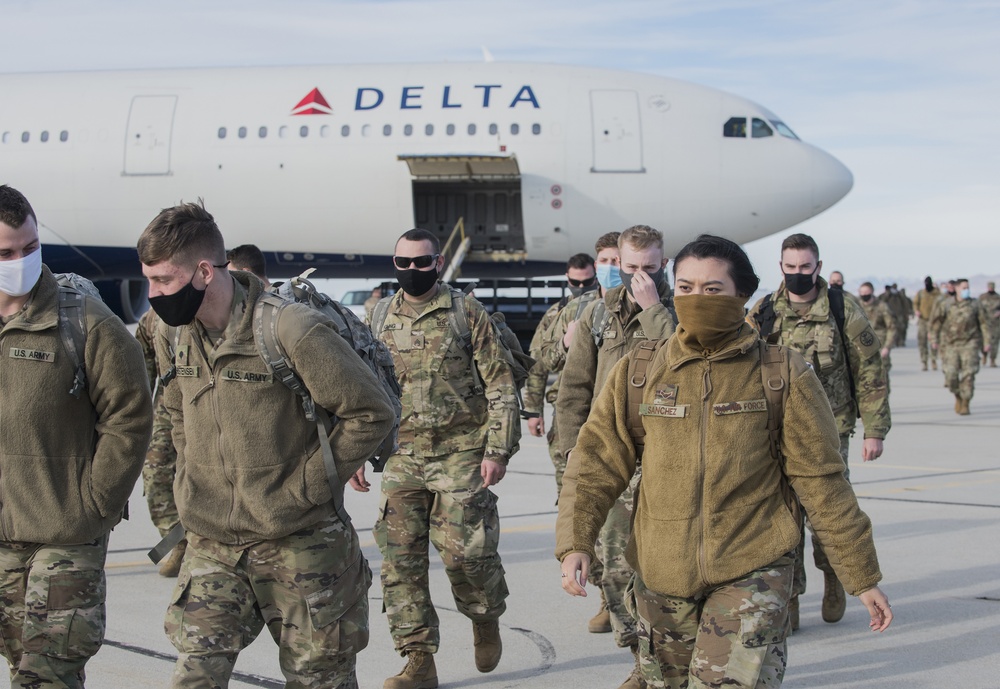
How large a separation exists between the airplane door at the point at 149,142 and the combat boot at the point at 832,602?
16993 millimetres

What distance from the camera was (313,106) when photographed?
20.5 m

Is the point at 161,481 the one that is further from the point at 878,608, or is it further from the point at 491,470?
the point at 878,608

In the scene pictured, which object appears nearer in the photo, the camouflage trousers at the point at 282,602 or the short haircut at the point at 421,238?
the camouflage trousers at the point at 282,602

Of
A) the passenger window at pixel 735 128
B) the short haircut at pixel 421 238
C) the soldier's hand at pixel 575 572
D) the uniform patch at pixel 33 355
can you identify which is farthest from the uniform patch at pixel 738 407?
the passenger window at pixel 735 128

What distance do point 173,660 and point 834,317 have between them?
12.2ft

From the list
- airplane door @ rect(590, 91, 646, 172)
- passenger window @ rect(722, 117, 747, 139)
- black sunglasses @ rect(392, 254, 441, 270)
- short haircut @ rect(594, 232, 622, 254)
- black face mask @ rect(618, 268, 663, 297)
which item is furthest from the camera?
passenger window @ rect(722, 117, 747, 139)

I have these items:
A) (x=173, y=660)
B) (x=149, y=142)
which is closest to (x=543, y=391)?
(x=173, y=660)

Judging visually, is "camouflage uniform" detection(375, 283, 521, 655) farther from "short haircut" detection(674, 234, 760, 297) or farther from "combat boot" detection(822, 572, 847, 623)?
"short haircut" detection(674, 234, 760, 297)

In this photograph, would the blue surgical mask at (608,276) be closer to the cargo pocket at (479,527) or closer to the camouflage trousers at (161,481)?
the cargo pocket at (479,527)

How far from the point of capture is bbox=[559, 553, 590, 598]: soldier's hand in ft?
10.3

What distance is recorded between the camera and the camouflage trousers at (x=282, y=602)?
338 cm

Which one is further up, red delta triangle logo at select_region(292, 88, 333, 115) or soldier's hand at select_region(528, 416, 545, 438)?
red delta triangle logo at select_region(292, 88, 333, 115)

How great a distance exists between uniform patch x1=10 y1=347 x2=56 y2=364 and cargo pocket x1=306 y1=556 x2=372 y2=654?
112 cm

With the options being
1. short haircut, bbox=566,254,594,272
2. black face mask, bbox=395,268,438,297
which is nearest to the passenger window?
short haircut, bbox=566,254,594,272
